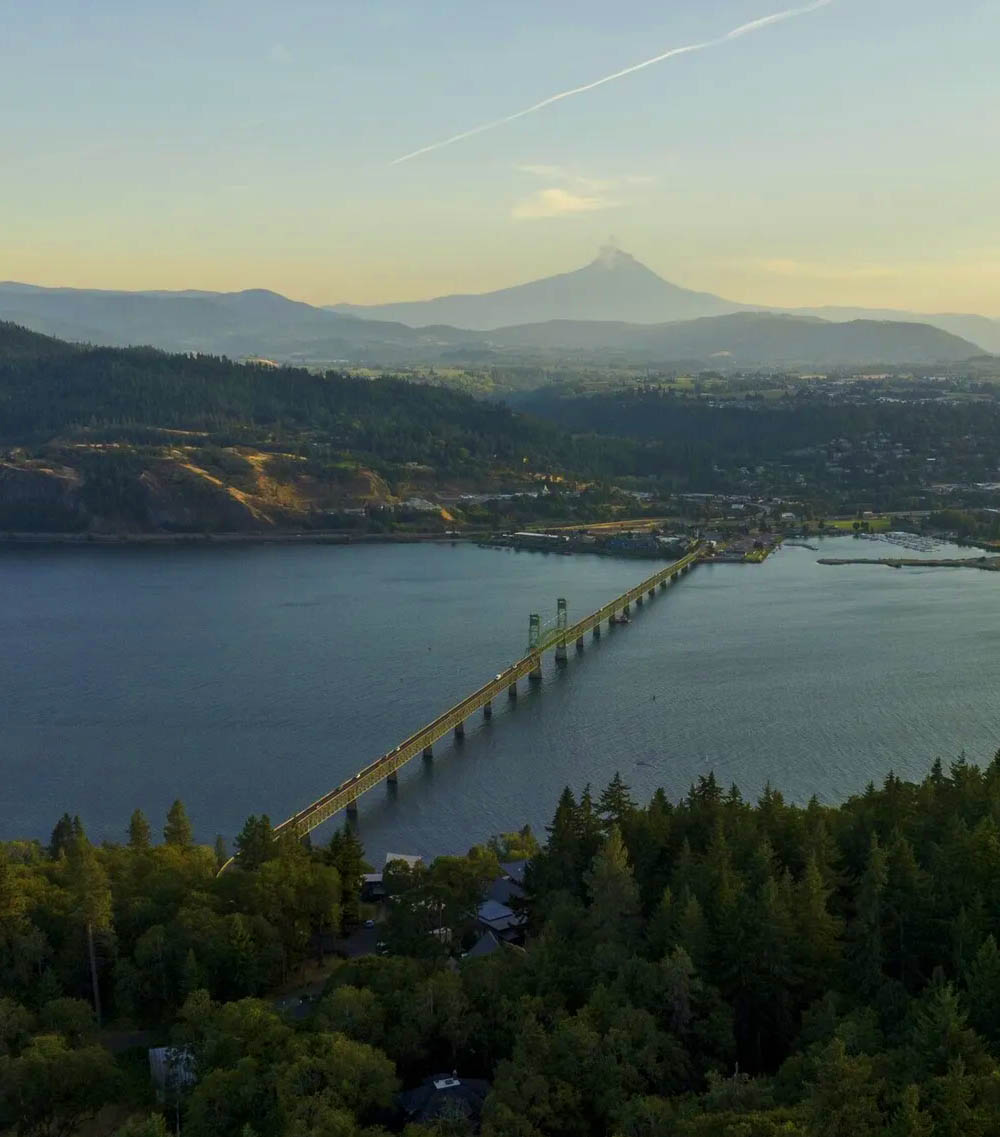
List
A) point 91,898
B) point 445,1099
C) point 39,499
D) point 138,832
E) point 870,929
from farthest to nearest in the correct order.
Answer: point 39,499 < point 138,832 < point 91,898 < point 870,929 < point 445,1099

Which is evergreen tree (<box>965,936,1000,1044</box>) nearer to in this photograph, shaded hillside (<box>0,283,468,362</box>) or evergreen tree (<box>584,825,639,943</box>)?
evergreen tree (<box>584,825,639,943</box>)

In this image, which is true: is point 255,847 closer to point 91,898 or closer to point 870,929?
point 91,898

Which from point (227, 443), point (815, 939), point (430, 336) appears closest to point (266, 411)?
point (227, 443)

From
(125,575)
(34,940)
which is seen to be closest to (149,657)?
(125,575)

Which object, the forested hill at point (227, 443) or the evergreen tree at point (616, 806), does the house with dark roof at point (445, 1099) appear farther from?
Answer: the forested hill at point (227, 443)

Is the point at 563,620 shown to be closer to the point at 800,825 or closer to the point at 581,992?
the point at 800,825

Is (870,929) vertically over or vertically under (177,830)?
over
